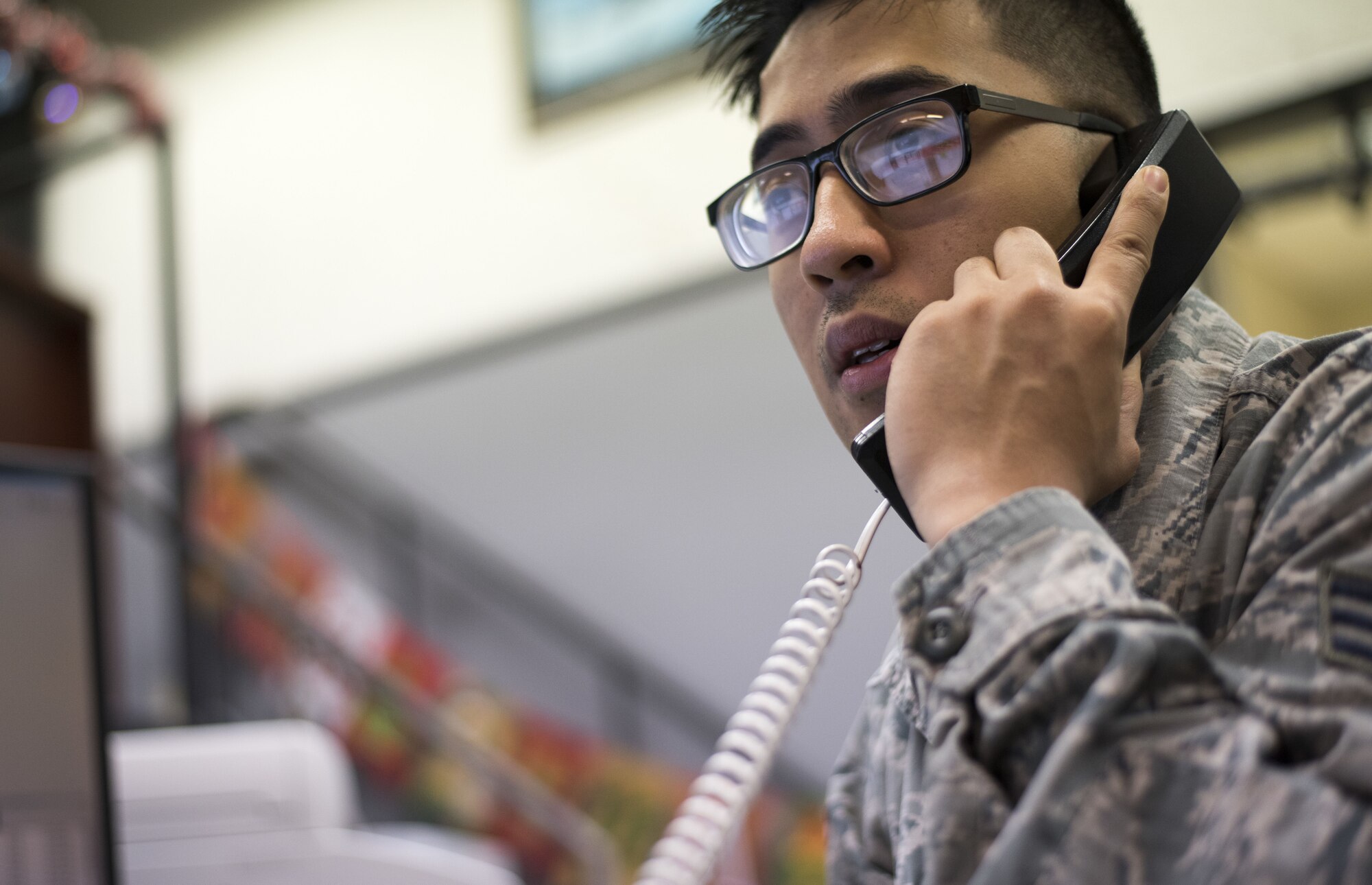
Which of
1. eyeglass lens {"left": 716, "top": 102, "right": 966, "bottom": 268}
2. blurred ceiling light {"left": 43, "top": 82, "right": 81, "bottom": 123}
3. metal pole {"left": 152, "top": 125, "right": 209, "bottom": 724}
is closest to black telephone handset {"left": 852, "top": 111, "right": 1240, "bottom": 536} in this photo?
eyeglass lens {"left": 716, "top": 102, "right": 966, "bottom": 268}

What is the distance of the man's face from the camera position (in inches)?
30.8

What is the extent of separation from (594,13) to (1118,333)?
3870 millimetres

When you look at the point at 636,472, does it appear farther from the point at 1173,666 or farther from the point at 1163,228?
the point at 1173,666

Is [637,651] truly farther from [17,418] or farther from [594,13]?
[594,13]

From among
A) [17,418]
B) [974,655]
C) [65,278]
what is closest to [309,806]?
[974,655]

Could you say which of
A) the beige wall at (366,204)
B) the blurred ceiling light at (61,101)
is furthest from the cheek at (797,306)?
the blurred ceiling light at (61,101)

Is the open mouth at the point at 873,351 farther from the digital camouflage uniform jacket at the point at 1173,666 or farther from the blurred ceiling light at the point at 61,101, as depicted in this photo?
the blurred ceiling light at the point at 61,101

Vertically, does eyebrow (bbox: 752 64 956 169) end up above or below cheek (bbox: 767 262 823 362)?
above

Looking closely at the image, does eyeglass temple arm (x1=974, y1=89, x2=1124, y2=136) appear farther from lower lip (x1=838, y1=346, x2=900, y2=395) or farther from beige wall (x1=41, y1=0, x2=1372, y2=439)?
beige wall (x1=41, y1=0, x2=1372, y2=439)

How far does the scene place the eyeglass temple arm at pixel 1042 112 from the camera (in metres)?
0.79

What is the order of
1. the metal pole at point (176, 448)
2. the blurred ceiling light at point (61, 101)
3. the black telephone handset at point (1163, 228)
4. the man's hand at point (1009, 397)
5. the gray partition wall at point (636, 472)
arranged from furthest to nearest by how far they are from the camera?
1. the blurred ceiling light at point (61, 101)
2. the metal pole at point (176, 448)
3. the gray partition wall at point (636, 472)
4. the black telephone handset at point (1163, 228)
5. the man's hand at point (1009, 397)

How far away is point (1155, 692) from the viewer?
19.7 inches

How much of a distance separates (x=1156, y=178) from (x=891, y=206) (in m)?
0.18

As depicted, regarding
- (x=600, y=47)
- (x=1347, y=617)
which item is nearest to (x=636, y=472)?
(x=600, y=47)
